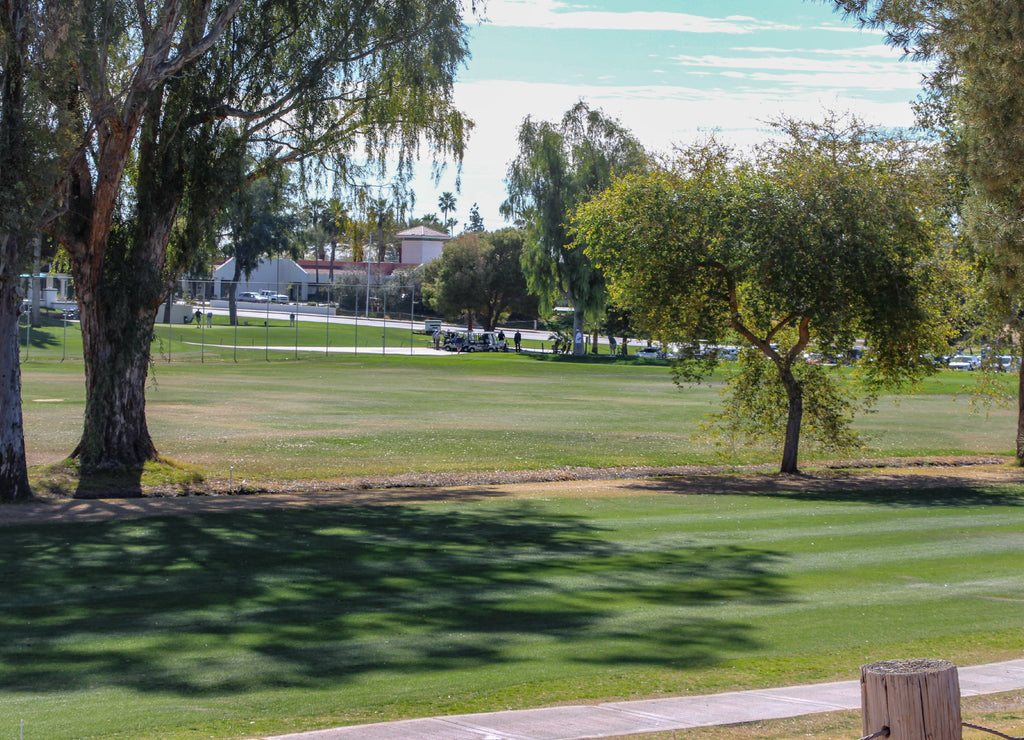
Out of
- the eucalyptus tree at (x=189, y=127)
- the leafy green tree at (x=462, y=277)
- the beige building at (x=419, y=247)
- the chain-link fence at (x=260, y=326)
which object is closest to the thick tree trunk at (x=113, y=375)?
the eucalyptus tree at (x=189, y=127)

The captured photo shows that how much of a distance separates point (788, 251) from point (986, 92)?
8.39 metres

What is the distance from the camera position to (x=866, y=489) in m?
21.7

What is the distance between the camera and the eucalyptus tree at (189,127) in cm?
2011

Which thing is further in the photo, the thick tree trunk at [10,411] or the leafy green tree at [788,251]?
the leafy green tree at [788,251]

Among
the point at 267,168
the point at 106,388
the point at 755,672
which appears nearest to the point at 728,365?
the point at 267,168

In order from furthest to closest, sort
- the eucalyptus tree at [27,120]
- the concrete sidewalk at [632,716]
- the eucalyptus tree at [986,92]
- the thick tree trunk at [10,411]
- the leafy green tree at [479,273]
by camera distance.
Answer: the leafy green tree at [479,273]
the thick tree trunk at [10,411]
the eucalyptus tree at [27,120]
the eucalyptus tree at [986,92]
the concrete sidewalk at [632,716]

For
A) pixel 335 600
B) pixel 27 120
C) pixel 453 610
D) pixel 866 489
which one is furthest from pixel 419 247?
pixel 453 610

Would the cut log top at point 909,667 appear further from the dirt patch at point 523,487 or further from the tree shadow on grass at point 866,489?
the tree shadow on grass at point 866,489

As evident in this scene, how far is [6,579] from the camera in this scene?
11.8 m

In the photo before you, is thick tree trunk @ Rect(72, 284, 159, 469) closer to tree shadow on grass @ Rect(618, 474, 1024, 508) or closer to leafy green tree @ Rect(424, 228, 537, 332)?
tree shadow on grass @ Rect(618, 474, 1024, 508)

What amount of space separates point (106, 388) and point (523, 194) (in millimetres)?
56998

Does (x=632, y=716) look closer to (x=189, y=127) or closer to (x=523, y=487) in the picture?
(x=523, y=487)

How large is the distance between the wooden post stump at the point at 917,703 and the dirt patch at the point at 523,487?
574 inches

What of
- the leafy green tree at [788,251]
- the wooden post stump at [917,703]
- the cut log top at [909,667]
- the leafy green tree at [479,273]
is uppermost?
the leafy green tree at [479,273]
